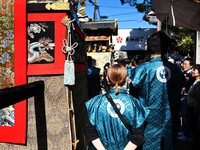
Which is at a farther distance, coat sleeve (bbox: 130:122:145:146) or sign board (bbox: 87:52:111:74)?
sign board (bbox: 87:52:111:74)

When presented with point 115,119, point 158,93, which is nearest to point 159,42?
point 158,93

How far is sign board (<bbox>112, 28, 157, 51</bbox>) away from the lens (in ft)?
80.9

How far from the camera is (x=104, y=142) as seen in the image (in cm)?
228

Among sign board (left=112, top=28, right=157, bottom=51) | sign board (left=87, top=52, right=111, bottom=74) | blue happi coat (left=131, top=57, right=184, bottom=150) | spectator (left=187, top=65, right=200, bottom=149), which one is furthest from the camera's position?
sign board (left=112, top=28, right=157, bottom=51)

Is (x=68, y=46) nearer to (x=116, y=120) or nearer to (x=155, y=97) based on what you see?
(x=116, y=120)

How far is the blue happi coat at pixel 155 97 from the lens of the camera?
3.16m

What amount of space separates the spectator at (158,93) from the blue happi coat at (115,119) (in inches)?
35.4

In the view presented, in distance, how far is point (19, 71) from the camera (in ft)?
8.61

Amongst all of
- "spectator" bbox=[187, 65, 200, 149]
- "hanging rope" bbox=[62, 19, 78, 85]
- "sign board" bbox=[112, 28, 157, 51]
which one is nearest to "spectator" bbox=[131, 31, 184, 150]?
"hanging rope" bbox=[62, 19, 78, 85]

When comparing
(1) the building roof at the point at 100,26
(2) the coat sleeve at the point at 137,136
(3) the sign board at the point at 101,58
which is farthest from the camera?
(3) the sign board at the point at 101,58

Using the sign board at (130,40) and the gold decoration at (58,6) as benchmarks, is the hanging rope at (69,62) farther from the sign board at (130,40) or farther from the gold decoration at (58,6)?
the sign board at (130,40)

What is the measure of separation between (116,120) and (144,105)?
3.38 ft

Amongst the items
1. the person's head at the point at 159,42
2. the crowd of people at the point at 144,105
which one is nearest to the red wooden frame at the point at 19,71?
the crowd of people at the point at 144,105

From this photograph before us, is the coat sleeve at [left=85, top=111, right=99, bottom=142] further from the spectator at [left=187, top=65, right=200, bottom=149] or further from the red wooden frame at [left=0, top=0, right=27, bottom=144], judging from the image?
the spectator at [left=187, top=65, right=200, bottom=149]
